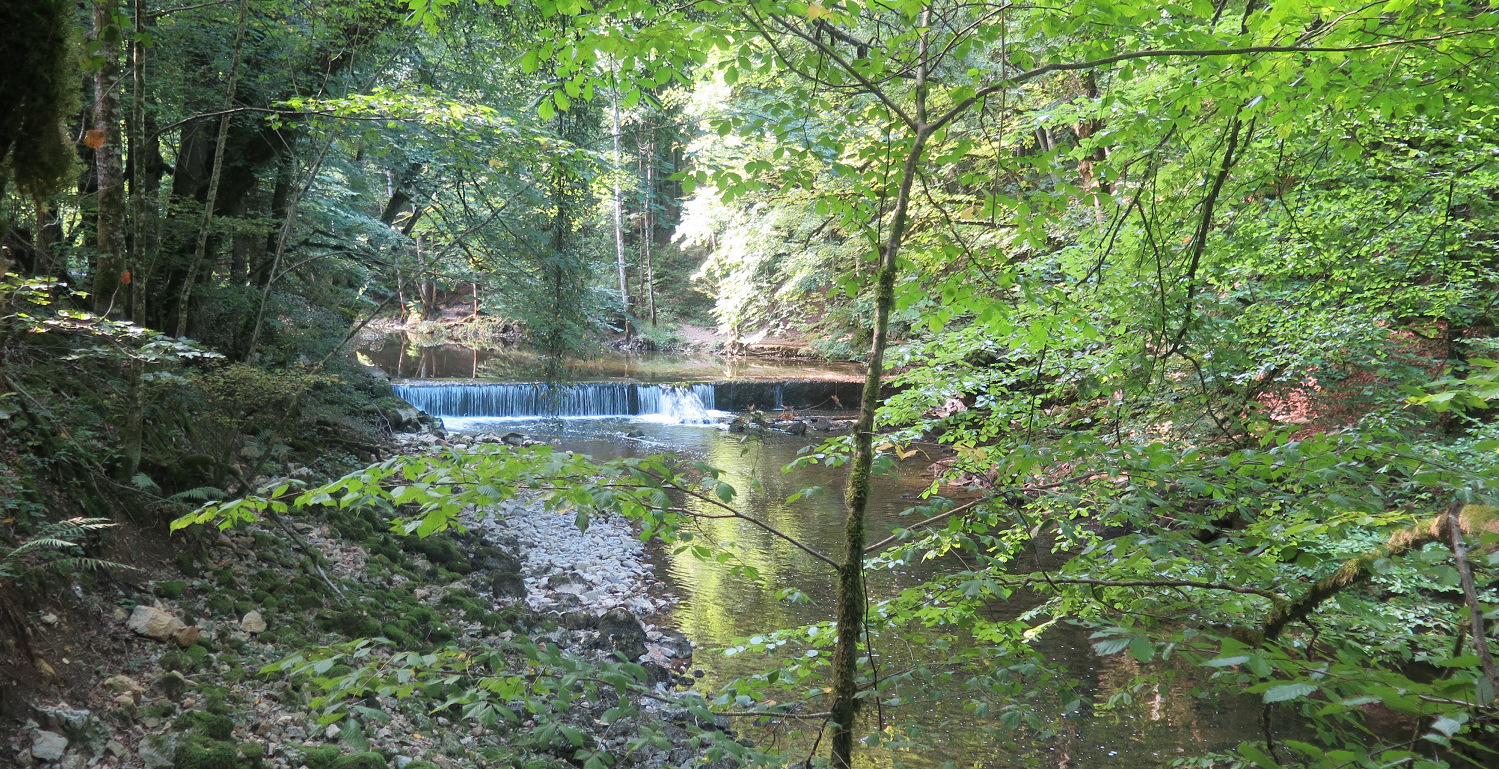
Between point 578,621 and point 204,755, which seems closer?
point 204,755

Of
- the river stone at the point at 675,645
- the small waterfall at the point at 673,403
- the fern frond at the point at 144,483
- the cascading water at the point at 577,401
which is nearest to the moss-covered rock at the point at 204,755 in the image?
the fern frond at the point at 144,483

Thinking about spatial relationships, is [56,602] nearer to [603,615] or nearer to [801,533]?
[603,615]

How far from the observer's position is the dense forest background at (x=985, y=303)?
2014 mm

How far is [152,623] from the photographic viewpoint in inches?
135

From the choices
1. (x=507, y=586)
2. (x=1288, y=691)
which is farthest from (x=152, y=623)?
(x=1288, y=691)

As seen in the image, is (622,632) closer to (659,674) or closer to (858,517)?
(659,674)

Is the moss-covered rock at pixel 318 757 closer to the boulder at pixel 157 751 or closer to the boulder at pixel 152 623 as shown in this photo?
the boulder at pixel 157 751

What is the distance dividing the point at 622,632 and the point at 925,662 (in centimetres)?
314

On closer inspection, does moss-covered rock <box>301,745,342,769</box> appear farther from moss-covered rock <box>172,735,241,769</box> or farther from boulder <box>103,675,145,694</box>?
boulder <box>103,675,145,694</box>

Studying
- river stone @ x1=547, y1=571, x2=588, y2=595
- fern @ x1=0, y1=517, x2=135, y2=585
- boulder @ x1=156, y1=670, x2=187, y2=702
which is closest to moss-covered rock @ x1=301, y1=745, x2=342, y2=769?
boulder @ x1=156, y1=670, x2=187, y2=702

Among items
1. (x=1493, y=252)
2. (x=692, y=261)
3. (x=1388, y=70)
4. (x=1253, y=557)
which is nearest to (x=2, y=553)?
(x=1253, y=557)

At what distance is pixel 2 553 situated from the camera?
9.45 feet

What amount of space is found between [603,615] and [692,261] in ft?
91.2

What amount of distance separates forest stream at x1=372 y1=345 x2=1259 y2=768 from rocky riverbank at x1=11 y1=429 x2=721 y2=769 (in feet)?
2.41
